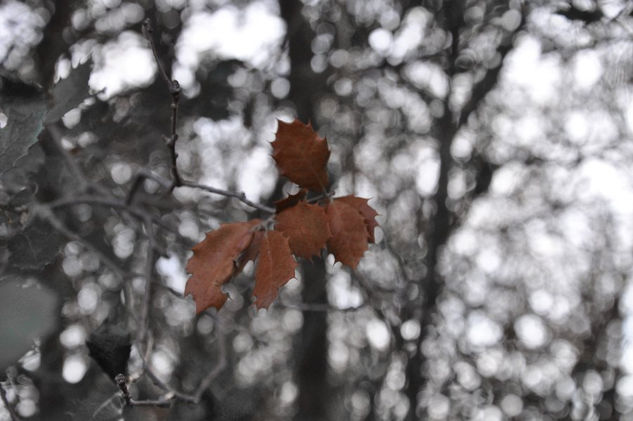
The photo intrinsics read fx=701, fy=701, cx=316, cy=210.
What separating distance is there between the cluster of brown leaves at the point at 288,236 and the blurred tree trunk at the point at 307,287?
2703mm

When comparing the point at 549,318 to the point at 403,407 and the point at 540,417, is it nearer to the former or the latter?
the point at 540,417

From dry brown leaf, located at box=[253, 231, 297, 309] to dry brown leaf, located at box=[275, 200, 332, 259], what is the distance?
0.03 m

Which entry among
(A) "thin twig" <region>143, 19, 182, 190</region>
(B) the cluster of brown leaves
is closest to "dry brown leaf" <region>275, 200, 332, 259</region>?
(B) the cluster of brown leaves

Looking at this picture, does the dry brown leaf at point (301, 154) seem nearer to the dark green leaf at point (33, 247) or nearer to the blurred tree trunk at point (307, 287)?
the dark green leaf at point (33, 247)

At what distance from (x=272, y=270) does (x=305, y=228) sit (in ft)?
0.35

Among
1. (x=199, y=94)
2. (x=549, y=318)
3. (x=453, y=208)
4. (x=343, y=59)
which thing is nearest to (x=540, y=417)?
(x=549, y=318)

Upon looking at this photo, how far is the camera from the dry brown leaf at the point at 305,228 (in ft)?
4.11

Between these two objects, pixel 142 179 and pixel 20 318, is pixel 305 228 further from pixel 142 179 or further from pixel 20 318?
pixel 142 179

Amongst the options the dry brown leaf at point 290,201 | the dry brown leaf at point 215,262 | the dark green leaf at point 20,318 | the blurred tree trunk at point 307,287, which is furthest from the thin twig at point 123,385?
the blurred tree trunk at point 307,287

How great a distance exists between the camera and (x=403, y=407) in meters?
4.71

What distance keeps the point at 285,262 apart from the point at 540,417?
483 cm

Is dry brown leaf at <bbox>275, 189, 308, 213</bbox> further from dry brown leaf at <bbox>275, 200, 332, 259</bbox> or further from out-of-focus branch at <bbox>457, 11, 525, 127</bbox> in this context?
→ out-of-focus branch at <bbox>457, 11, 525, 127</bbox>

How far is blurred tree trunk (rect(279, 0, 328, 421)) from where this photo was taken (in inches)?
172

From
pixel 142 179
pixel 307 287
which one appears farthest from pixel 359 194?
pixel 142 179
